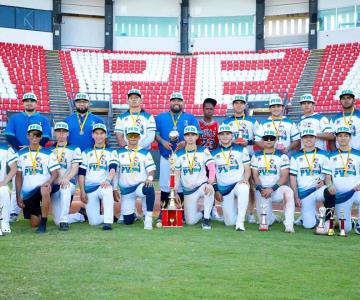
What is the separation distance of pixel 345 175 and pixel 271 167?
1185 millimetres

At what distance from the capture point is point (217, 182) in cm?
1006

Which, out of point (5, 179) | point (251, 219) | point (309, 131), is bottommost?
point (251, 219)

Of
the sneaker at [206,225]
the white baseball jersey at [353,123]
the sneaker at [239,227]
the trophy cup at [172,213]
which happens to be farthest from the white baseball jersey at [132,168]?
the white baseball jersey at [353,123]

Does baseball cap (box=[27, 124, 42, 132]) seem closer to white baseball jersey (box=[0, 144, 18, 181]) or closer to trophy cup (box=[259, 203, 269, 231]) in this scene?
white baseball jersey (box=[0, 144, 18, 181])

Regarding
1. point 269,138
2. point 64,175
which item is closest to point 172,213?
point 64,175

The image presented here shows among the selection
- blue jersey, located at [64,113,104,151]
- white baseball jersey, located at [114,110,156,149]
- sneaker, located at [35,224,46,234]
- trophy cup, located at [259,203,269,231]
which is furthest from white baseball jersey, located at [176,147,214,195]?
sneaker, located at [35,224,46,234]

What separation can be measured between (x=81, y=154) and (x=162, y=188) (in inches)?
62.2

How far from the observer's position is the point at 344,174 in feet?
30.2

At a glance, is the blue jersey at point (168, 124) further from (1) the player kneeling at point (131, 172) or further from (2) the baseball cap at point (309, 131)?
(2) the baseball cap at point (309, 131)

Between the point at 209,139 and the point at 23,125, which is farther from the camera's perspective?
the point at 209,139

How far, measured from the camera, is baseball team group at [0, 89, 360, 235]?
9180 mm

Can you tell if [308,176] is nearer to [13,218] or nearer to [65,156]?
[65,156]

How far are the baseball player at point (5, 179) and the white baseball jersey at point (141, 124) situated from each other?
200 centimetres

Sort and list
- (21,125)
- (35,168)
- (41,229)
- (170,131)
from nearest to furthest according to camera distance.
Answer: (41,229) < (35,168) < (21,125) < (170,131)
